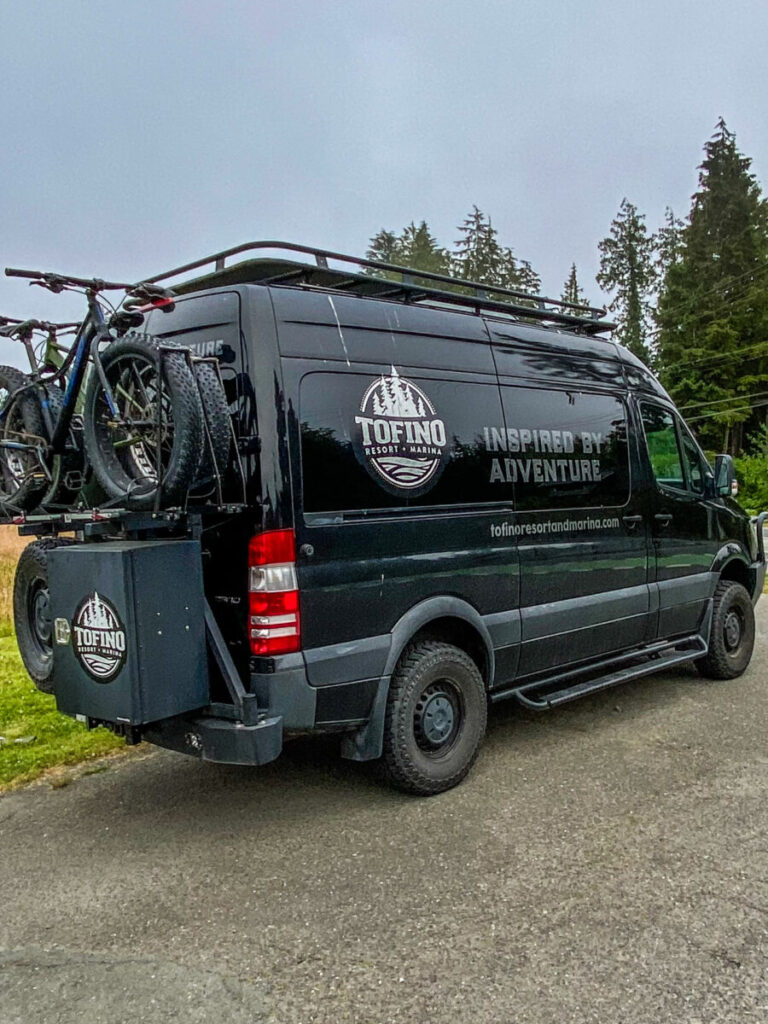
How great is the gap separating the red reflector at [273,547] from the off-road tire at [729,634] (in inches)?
165

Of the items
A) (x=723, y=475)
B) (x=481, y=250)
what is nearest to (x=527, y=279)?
(x=481, y=250)

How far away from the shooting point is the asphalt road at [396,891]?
8.82 ft

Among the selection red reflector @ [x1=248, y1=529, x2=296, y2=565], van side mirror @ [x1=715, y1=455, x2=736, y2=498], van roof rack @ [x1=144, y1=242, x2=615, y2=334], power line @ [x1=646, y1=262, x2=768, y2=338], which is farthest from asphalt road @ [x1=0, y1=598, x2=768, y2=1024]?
power line @ [x1=646, y1=262, x2=768, y2=338]

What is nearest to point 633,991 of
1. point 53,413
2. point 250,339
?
point 250,339

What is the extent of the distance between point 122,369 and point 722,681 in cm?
526

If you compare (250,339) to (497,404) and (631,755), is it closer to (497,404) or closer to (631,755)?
(497,404)

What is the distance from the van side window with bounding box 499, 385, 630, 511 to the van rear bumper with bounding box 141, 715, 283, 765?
207 centimetres

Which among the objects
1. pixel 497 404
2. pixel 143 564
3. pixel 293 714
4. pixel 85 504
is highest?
pixel 497 404

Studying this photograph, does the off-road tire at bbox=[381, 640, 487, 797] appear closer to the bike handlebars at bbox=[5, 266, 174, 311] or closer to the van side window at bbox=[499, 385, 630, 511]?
the van side window at bbox=[499, 385, 630, 511]

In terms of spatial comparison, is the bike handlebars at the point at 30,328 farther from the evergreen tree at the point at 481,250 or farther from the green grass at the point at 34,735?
the evergreen tree at the point at 481,250

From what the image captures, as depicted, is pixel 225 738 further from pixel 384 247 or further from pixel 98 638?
pixel 384 247

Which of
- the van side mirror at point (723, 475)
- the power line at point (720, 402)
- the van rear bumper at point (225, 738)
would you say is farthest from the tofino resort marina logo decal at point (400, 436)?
the power line at point (720, 402)

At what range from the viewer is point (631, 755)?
16.1 feet

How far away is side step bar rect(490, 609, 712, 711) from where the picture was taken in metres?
4.95
